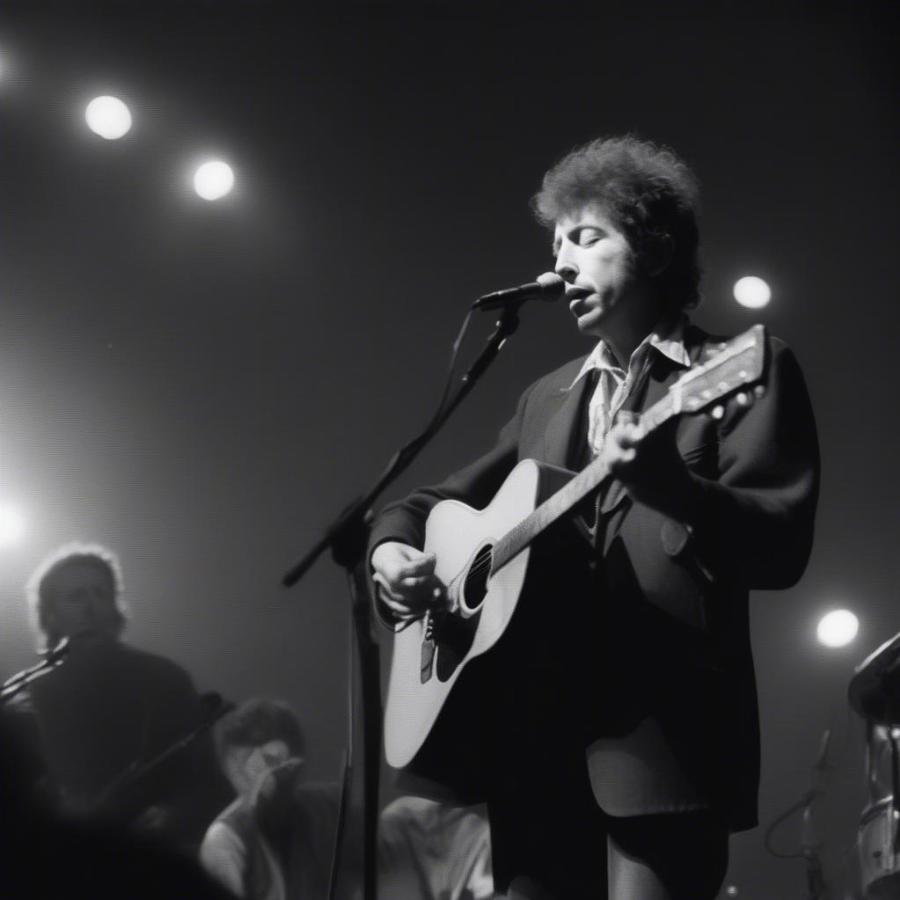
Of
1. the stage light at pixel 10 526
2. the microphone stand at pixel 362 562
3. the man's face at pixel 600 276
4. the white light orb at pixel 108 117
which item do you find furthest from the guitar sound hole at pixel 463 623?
the white light orb at pixel 108 117

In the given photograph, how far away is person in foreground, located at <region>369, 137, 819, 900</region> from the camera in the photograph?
155cm

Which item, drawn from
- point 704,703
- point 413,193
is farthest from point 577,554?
point 413,193

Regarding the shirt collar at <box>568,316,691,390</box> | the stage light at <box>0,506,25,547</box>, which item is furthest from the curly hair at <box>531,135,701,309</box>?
the stage light at <box>0,506,25,547</box>

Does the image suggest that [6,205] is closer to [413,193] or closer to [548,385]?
[413,193]

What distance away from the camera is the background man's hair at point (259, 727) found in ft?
11.3

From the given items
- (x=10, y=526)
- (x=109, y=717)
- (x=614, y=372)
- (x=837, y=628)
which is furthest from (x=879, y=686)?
(x=10, y=526)

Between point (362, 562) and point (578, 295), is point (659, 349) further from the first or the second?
point (362, 562)

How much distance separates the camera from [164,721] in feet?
11.3

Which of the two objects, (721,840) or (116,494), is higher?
(116,494)

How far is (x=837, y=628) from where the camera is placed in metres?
3.73

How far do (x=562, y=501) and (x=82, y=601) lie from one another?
86.2 inches

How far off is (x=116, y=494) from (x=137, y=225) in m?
0.89

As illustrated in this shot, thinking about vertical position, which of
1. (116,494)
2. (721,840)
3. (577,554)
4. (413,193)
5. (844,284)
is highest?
(413,193)

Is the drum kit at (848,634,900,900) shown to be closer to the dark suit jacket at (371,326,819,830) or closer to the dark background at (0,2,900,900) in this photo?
the dark background at (0,2,900,900)
